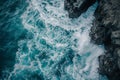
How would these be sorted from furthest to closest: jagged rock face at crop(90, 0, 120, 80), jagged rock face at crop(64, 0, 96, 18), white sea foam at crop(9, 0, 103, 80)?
jagged rock face at crop(64, 0, 96, 18) < white sea foam at crop(9, 0, 103, 80) < jagged rock face at crop(90, 0, 120, 80)

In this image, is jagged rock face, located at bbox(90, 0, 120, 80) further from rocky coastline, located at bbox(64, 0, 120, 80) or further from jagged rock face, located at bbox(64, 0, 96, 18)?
jagged rock face, located at bbox(64, 0, 96, 18)

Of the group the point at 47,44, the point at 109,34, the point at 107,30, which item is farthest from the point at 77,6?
A: the point at 47,44

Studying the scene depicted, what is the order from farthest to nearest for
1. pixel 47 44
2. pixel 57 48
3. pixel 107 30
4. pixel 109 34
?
pixel 47 44, pixel 57 48, pixel 107 30, pixel 109 34

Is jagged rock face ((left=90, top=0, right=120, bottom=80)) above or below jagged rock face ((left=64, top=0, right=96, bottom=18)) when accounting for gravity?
below

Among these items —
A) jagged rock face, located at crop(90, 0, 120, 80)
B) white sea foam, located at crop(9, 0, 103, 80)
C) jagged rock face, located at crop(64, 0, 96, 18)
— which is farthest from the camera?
jagged rock face, located at crop(64, 0, 96, 18)

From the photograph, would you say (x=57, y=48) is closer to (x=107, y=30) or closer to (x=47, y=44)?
(x=47, y=44)

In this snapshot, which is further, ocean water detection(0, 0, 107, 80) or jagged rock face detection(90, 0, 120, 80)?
ocean water detection(0, 0, 107, 80)

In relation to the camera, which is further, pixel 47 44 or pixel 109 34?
pixel 47 44

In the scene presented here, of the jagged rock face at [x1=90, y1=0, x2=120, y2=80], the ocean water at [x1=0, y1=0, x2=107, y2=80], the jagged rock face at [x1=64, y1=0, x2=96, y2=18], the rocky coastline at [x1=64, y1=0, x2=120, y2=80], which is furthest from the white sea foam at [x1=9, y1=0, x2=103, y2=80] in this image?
the jagged rock face at [x1=90, y1=0, x2=120, y2=80]
